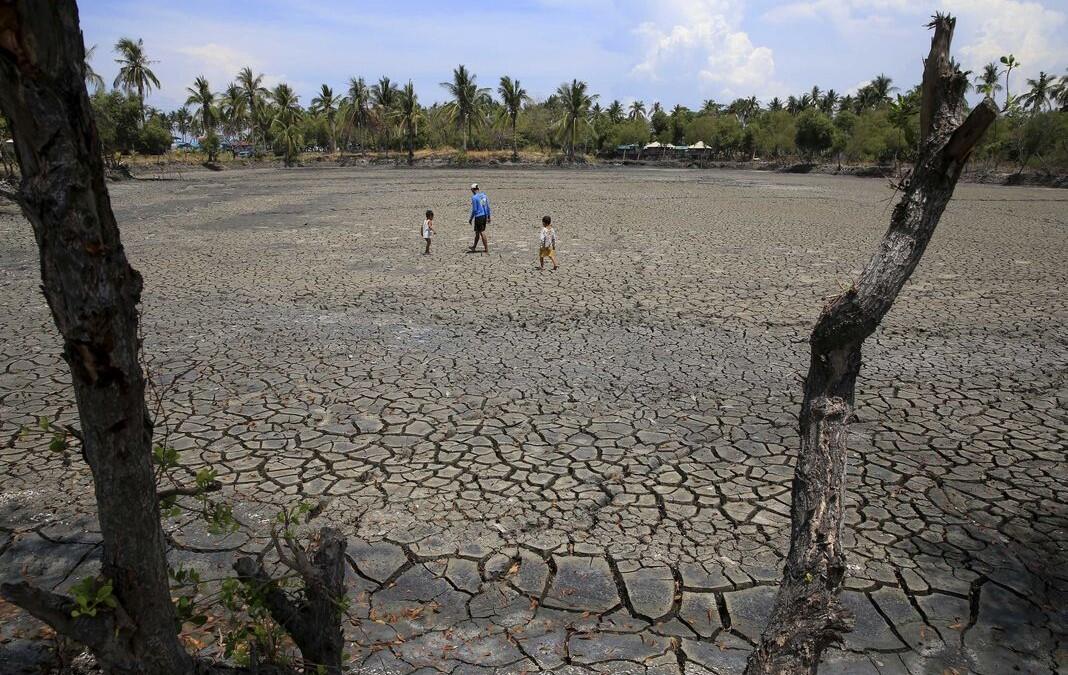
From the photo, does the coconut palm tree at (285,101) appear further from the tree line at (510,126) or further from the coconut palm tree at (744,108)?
the coconut palm tree at (744,108)

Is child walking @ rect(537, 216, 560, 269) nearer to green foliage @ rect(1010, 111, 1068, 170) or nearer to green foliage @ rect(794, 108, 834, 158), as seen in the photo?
green foliage @ rect(1010, 111, 1068, 170)

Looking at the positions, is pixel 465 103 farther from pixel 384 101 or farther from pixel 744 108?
pixel 744 108

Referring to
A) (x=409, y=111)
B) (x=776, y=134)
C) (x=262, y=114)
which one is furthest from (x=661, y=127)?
(x=262, y=114)

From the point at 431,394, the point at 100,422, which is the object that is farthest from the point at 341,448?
the point at 100,422

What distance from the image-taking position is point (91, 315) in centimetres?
184

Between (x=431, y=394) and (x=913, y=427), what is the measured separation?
4981 millimetres

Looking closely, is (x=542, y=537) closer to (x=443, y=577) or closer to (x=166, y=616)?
(x=443, y=577)

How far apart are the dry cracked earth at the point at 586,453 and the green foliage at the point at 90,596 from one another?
1.90m

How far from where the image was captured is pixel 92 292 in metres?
1.83

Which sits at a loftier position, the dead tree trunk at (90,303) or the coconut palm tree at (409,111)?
the coconut palm tree at (409,111)

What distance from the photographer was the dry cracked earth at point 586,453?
404 cm

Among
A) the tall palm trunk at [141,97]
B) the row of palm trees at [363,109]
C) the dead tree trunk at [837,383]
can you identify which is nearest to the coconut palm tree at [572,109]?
the row of palm trees at [363,109]

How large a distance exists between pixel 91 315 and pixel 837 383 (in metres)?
2.40

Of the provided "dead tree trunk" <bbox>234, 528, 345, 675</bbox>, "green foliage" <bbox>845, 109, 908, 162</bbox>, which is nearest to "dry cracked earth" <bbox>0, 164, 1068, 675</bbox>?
"dead tree trunk" <bbox>234, 528, 345, 675</bbox>
